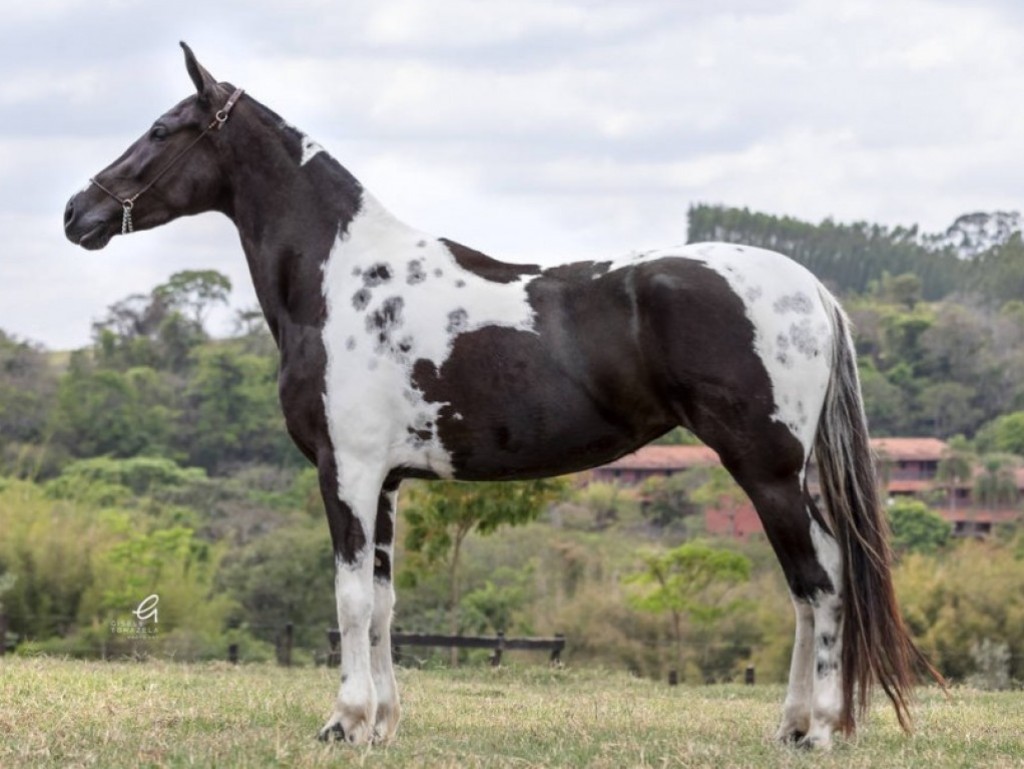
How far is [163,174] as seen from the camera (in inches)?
280

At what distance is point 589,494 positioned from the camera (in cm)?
7138

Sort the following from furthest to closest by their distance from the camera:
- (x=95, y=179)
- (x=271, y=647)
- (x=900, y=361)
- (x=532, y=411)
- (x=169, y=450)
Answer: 1. (x=900, y=361)
2. (x=169, y=450)
3. (x=271, y=647)
4. (x=95, y=179)
5. (x=532, y=411)

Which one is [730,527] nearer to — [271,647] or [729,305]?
[271,647]

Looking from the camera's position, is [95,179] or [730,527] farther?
[730,527]

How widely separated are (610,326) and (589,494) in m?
65.4

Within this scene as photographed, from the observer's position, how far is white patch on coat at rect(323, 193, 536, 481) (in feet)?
21.3

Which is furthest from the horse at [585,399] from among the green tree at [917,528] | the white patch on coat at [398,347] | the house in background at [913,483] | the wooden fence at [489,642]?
the house in background at [913,483]

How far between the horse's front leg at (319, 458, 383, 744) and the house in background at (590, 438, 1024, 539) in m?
56.1

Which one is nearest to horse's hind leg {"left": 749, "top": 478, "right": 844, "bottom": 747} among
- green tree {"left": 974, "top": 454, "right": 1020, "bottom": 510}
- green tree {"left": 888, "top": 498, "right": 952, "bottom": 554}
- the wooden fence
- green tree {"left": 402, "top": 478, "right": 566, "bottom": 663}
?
the wooden fence

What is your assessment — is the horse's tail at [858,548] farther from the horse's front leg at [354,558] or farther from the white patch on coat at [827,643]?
the horse's front leg at [354,558]

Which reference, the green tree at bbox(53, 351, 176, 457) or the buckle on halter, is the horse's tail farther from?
the green tree at bbox(53, 351, 176, 457)

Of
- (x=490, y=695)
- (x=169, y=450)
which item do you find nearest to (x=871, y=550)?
(x=490, y=695)

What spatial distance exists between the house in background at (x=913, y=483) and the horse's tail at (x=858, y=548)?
55823 millimetres

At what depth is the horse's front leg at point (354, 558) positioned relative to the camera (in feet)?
21.1
